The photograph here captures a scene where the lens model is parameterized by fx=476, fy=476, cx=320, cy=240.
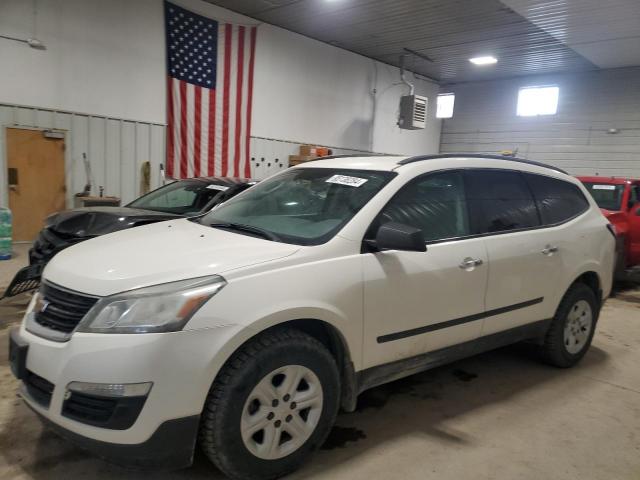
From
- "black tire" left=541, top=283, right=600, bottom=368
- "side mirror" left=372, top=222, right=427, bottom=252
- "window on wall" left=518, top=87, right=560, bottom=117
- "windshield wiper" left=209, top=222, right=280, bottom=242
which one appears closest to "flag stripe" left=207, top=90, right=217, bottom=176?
"windshield wiper" left=209, top=222, right=280, bottom=242

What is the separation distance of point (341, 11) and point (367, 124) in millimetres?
4123

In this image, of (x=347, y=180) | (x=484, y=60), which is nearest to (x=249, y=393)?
(x=347, y=180)

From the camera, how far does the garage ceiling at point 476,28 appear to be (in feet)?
29.7

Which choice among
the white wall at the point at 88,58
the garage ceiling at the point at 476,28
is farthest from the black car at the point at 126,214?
the garage ceiling at the point at 476,28

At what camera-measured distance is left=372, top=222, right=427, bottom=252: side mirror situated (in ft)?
7.57

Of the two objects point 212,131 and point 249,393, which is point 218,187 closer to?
point 249,393

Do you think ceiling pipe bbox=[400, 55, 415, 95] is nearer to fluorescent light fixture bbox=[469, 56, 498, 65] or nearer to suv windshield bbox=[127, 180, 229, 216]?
fluorescent light fixture bbox=[469, 56, 498, 65]

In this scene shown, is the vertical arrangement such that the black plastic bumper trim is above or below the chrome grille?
below

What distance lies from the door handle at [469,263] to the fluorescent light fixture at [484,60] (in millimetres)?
11447

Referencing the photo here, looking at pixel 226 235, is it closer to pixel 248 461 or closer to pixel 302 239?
pixel 302 239

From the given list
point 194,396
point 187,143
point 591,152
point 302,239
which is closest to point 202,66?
point 187,143

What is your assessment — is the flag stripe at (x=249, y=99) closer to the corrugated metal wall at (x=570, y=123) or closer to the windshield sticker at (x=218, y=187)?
the windshield sticker at (x=218, y=187)

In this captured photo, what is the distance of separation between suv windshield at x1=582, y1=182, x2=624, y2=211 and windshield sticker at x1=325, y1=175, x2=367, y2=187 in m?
5.77

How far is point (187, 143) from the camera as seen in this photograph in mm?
9656
